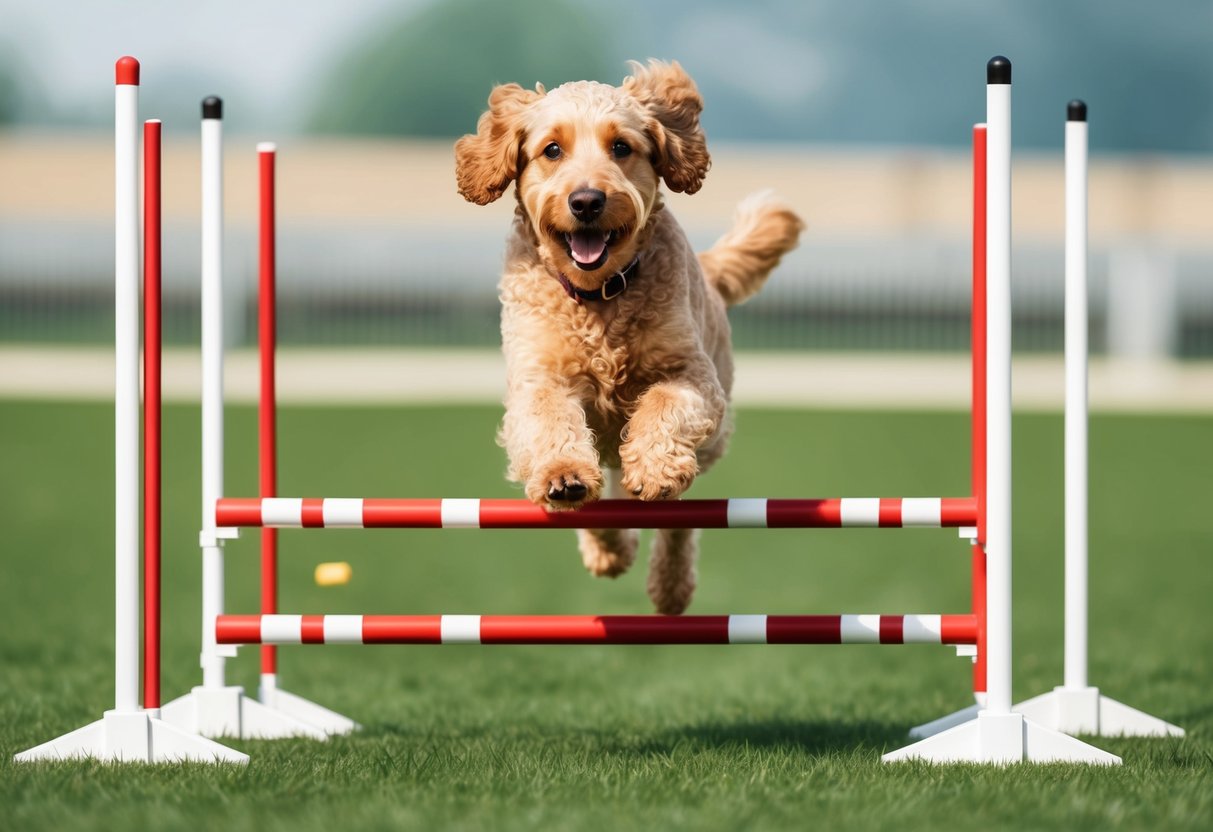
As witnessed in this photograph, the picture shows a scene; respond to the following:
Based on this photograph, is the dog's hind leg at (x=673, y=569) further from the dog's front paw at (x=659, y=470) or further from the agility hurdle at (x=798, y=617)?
the dog's front paw at (x=659, y=470)

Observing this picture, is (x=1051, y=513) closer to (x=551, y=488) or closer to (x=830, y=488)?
(x=830, y=488)

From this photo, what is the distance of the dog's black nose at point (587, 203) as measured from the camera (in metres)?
4.54

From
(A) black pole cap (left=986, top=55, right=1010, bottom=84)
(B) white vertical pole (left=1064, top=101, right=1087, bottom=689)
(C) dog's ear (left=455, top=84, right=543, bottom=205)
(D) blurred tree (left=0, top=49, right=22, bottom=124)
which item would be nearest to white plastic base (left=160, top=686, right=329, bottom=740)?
(C) dog's ear (left=455, top=84, right=543, bottom=205)

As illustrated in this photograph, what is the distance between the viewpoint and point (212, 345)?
5.21 meters

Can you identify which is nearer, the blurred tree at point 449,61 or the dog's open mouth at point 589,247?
the dog's open mouth at point 589,247

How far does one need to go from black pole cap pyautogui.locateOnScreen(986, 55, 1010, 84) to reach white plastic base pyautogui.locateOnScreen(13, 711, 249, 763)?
2.84m

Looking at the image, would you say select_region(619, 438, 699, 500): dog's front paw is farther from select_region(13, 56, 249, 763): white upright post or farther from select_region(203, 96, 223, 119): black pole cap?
select_region(203, 96, 223, 119): black pole cap

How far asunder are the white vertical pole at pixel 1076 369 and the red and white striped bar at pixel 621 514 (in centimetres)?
68

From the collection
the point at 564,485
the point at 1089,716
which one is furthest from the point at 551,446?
the point at 1089,716

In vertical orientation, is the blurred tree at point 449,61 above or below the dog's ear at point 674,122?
above

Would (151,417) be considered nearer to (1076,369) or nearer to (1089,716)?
(1076,369)

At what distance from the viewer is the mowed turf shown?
162 inches

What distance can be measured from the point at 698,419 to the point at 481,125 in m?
1.13

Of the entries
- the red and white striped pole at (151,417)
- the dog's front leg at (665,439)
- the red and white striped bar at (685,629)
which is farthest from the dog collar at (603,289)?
the red and white striped pole at (151,417)
